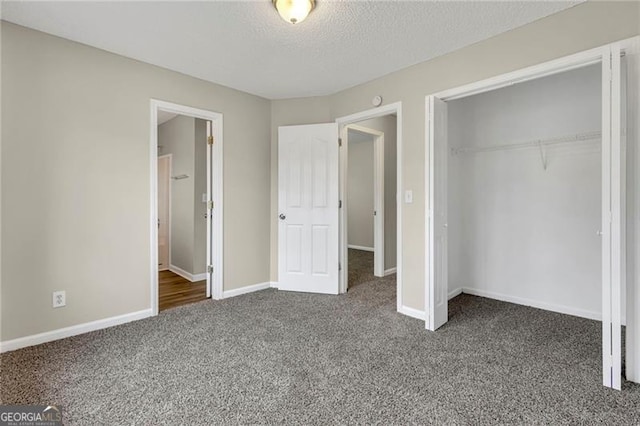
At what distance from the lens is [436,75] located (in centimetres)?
283

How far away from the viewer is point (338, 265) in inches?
147

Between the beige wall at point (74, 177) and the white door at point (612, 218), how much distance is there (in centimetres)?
342

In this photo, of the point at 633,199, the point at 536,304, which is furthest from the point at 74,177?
the point at 536,304

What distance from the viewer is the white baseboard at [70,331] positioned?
229 cm

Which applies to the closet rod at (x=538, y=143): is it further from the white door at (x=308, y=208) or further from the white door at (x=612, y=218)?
the white door at (x=308, y=208)

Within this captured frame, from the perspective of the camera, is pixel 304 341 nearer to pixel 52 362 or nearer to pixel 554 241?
pixel 52 362

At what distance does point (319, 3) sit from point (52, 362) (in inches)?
119

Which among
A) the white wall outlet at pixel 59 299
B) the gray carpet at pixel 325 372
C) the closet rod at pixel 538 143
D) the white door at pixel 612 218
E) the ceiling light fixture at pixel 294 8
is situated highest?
the ceiling light fixture at pixel 294 8

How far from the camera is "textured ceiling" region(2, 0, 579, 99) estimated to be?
210cm

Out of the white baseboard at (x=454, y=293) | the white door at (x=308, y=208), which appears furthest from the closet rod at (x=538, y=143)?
the white baseboard at (x=454, y=293)

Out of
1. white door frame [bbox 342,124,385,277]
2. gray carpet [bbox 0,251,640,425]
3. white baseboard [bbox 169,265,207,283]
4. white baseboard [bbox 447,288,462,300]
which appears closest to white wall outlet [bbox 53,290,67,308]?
gray carpet [bbox 0,251,640,425]

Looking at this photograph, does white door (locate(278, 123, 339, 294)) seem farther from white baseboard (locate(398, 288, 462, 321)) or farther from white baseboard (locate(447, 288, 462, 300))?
white baseboard (locate(447, 288, 462, 300))

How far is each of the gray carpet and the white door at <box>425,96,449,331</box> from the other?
0.19 m

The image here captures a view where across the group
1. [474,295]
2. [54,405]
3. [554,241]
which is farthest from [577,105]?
[54,405]
